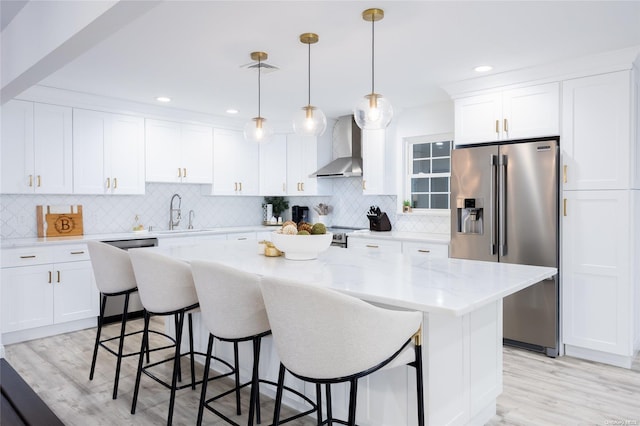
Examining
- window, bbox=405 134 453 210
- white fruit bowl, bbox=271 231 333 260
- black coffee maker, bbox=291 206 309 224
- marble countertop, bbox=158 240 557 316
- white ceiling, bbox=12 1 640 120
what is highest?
white ceiling, bbox=12 1 640 120

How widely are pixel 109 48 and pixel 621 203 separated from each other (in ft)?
13.1

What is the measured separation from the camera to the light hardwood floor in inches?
100

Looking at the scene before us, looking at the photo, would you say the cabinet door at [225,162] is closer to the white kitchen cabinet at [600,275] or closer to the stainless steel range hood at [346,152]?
the stainless steel range hood at [346,152]

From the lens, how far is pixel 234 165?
5.93 m

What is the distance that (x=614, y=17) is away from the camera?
8.73 ft

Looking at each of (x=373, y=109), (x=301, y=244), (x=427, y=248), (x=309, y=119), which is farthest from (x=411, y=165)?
(x=301, y=244)

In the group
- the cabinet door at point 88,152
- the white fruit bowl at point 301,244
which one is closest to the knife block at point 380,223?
the white fruit bowl at point 301,244

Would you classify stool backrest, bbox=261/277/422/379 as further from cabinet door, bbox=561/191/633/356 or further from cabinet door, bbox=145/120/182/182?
cabinet door, bbox=145/120/182/182

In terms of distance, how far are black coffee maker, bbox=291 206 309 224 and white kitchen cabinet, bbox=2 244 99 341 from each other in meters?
2.88

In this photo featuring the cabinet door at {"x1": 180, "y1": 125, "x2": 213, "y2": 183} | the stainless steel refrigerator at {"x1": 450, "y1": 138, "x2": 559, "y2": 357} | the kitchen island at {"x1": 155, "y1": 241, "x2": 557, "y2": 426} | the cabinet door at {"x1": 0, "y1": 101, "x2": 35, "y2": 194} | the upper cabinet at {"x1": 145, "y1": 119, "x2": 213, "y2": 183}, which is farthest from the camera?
the cabinet door at {"x1": 180, "y1": 125, "x2": 213, "y2": 183}

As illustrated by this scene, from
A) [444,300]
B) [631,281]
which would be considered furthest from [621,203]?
[444,300]

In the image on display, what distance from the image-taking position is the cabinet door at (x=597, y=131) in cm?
331

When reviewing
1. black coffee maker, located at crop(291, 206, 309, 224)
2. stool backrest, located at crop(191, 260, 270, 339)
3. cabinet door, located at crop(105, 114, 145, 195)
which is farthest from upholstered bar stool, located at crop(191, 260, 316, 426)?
black coffee maker, located at crop(291, 206, 309, 224)

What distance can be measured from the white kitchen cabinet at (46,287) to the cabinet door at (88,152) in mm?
717
